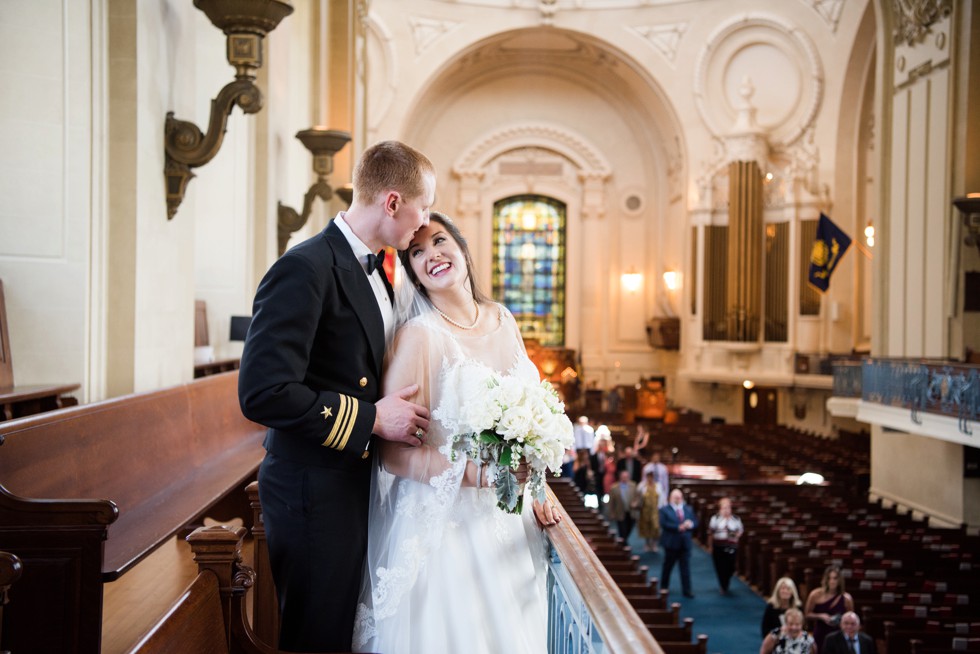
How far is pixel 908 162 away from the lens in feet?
51.1

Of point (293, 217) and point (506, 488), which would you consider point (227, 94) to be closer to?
point (506, 488)

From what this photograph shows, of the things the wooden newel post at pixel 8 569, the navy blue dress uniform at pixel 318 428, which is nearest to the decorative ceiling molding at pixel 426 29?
the navy blue dress uniform at pixel 318 428

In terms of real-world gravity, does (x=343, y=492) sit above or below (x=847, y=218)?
below

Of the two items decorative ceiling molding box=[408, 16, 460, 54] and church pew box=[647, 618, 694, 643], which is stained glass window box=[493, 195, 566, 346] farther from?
church pew box=[647, 618, 694, 643]

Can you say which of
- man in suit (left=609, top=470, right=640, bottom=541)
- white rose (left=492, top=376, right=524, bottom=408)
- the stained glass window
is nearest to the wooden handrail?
white rose (left=492, top=376, right=524, bottom=408)

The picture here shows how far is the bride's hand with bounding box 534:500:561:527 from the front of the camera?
3246mm

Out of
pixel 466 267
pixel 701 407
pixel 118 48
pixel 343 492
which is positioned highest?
pixel 118 48

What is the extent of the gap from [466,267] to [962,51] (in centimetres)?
1331

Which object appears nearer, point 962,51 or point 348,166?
point 348,166

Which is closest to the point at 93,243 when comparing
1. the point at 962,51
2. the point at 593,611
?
the point at 593,611

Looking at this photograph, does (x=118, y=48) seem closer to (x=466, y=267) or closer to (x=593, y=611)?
(x=466, y=267)

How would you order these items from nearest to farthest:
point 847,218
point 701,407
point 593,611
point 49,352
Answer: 1. point 593,611
2. point 49,352
3. point 847,218
4. point 701,407

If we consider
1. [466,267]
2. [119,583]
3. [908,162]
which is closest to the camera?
[466,267]

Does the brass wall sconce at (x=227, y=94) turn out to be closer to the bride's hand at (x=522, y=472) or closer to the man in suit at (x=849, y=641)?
the bride's hand at (x=522, y=472)
